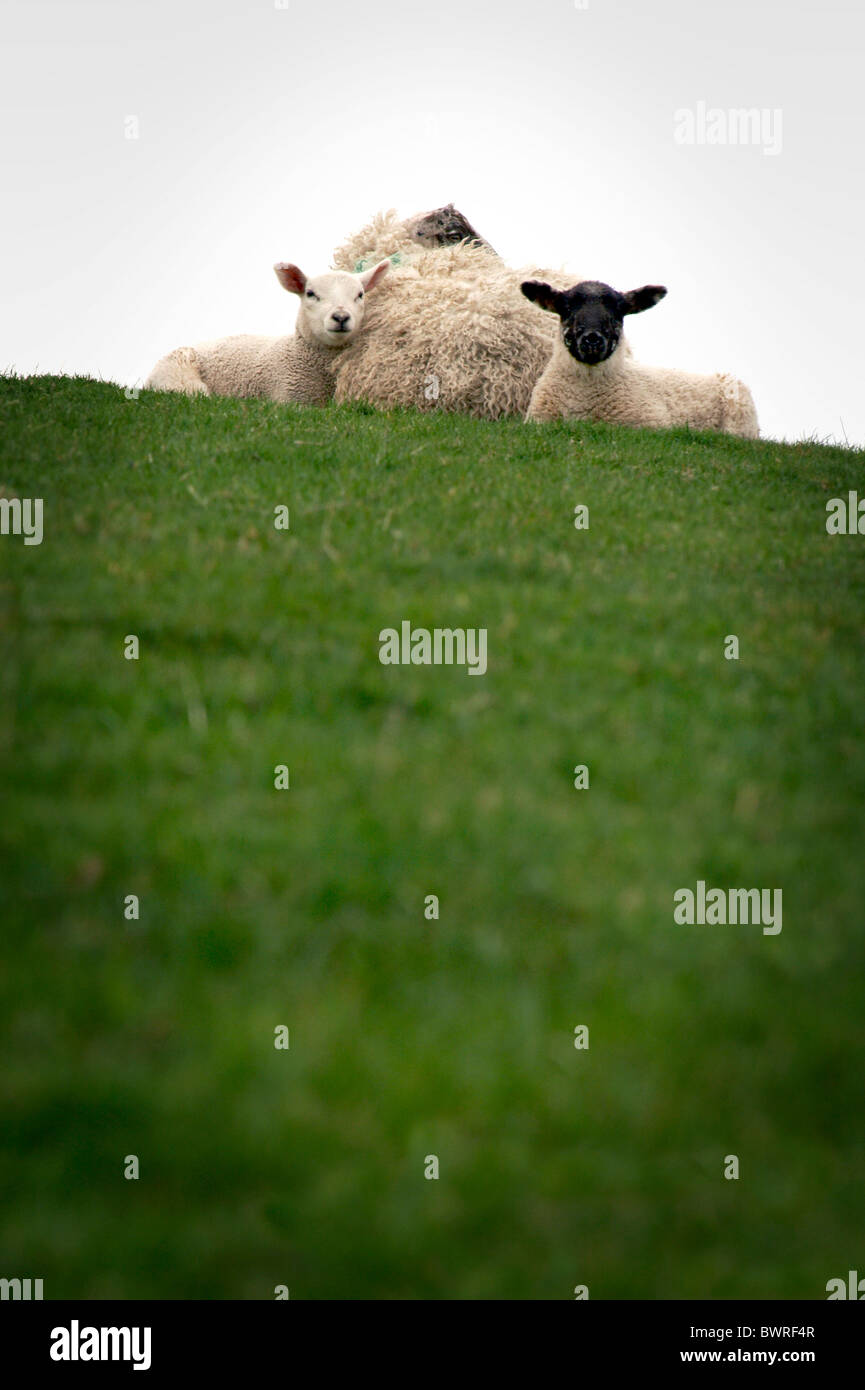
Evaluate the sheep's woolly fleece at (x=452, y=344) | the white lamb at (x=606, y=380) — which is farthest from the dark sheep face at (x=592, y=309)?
the sheep's woolly fleece at (x=452, y=344)

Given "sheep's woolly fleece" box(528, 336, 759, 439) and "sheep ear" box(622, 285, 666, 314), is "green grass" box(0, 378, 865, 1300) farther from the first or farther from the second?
"sheep ear" box(622, 285, 666, 314)

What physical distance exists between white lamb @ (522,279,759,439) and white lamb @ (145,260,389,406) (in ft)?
8.45

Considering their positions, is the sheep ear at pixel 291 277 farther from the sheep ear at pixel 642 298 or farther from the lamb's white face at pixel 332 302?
the sheep ear at pixel 642 298

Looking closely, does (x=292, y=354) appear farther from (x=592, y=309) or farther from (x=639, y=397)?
(x=639, y=397)

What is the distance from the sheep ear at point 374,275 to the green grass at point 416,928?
885cm

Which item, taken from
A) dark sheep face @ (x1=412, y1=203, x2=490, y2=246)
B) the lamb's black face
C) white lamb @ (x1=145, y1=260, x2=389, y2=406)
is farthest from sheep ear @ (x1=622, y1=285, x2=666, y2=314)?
dark sheep face @ (x1=412, y1=203, x2=490, y2=246)

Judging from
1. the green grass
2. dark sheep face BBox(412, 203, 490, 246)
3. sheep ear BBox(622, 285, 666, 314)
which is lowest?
the green grass

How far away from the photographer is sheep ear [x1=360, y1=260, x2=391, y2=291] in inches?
561

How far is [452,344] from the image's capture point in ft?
43.0

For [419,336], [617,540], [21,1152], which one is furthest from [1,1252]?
[419,336]

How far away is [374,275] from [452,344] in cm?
198

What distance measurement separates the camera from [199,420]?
9.98 meters

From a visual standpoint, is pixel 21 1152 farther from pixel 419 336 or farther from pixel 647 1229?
pixel 419 336

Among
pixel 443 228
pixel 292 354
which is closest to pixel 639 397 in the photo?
pixel 292 354
